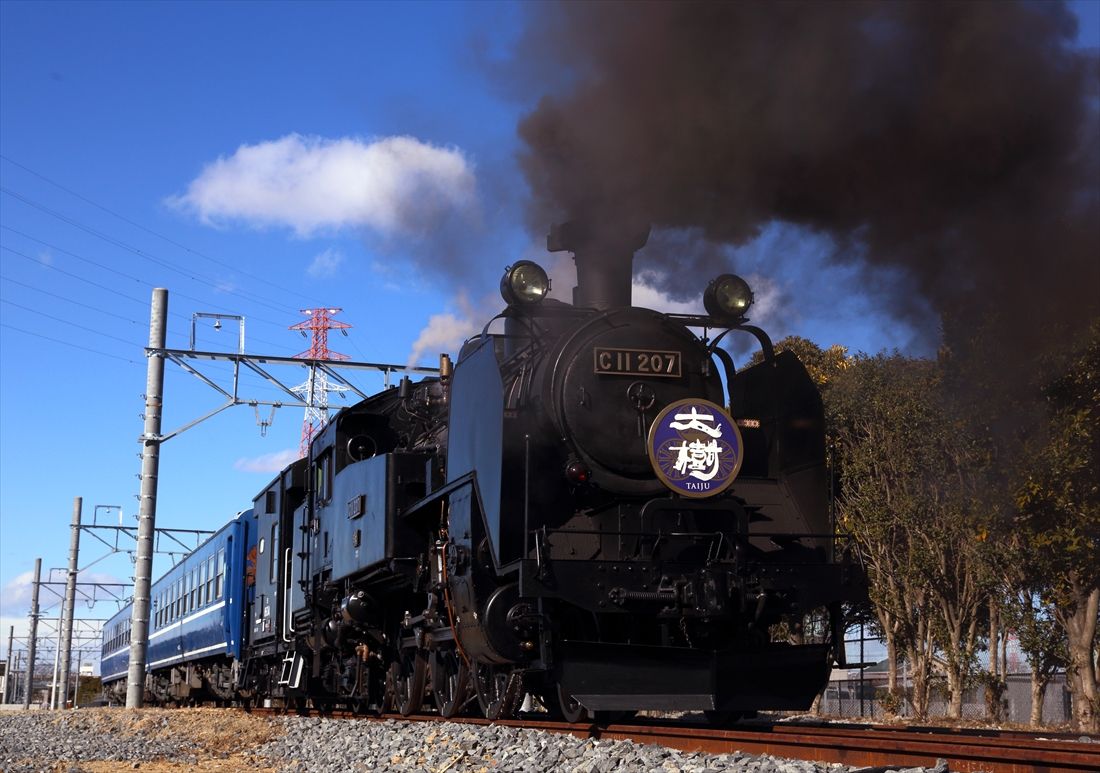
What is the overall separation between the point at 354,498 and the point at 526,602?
Result: 4.06 meters

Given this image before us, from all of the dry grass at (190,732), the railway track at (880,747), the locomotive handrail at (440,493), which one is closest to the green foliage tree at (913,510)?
the locomotive handrail at (440,493)

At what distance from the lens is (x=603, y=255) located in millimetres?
→ 10500

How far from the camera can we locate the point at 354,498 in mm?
12938

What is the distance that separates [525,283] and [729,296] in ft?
6.22

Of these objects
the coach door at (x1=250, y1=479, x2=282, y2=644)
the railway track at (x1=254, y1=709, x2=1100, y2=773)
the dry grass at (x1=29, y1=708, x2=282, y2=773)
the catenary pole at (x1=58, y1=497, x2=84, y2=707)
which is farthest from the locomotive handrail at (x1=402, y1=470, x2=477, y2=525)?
the catenary pole at (x1=58, y1=497, x2=84, y2=707)

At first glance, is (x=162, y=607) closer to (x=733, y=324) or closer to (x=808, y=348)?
(x=808, y=348)

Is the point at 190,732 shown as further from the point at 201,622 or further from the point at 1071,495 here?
the point at 1071,495

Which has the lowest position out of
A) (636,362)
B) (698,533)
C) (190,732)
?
Result: (190,732)

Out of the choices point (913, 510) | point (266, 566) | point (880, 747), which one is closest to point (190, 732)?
point (266, 566)

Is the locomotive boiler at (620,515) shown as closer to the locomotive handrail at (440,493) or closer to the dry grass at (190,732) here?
the locomotive handrail at (440,493)

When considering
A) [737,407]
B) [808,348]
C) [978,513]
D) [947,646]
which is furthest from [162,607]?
[737,407]

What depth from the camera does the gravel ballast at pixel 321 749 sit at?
7.33m

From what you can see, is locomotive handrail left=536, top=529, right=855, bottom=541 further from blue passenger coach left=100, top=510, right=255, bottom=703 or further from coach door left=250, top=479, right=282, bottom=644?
blue passenger coach left=100, top=510, right=255, bottom=703

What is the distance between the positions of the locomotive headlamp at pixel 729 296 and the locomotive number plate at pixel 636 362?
2.58ft
